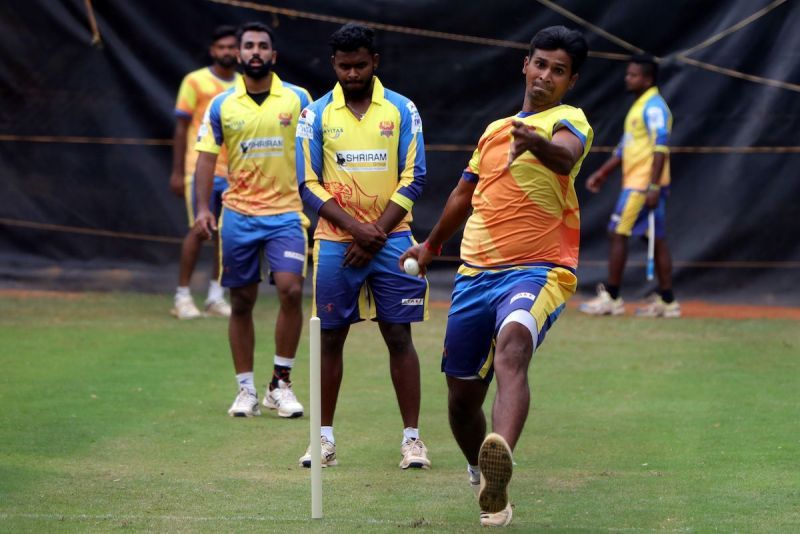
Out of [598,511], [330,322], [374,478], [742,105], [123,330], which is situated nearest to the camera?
[598,511]

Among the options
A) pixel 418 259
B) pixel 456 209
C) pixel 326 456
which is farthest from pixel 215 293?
pixel 456 209

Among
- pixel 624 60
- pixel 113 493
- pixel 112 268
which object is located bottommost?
pixel 112 268

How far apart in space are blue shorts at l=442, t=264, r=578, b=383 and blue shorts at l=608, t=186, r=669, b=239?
256 inches

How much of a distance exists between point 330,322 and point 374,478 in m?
0.92

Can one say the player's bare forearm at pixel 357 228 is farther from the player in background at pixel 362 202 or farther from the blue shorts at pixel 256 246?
the blue shorts at pixel 256 246

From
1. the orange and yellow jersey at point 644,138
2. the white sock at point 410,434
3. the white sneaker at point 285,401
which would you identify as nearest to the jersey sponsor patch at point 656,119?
the orange and yellow jersey at point 644,138

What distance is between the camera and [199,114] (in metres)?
11.9

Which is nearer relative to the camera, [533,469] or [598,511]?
[598,511]

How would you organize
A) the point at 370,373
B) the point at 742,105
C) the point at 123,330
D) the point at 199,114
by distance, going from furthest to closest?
the point at 742,105, the point at 199,114, the point at 123,330, the point at 370,373

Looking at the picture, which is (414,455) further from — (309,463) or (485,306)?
(485,306)

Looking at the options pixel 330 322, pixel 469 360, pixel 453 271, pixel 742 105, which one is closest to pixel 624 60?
pixel 742 105

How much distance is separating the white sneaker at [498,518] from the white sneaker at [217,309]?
6.96m

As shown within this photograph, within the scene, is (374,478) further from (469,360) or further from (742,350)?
(742,350)

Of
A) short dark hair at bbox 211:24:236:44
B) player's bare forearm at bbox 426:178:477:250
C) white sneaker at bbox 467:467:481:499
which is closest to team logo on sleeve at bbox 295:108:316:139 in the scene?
player's bare forearm at bbox 426:178:477:250
